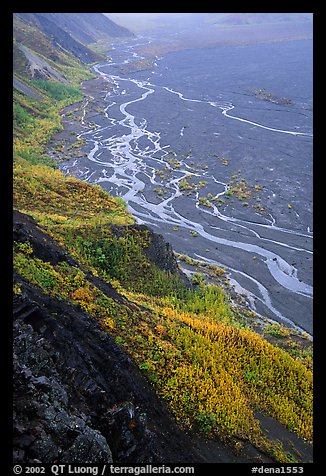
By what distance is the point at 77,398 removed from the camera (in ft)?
23.8

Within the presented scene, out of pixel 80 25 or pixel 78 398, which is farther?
pixel 80 25

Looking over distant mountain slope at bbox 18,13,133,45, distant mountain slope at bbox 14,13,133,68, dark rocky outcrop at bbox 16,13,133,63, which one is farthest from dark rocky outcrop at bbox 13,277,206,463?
distant mountain slope at bbox 18,13,133,45

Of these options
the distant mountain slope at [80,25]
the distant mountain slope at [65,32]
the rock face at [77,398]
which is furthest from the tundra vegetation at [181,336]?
the distant mountain slope at [80,25]

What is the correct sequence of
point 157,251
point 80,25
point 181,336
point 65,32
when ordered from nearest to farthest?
point 181,336, point 157,251, point 65,32, point 80,25

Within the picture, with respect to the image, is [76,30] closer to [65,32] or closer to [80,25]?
[80,25]

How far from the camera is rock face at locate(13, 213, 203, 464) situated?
5.95m

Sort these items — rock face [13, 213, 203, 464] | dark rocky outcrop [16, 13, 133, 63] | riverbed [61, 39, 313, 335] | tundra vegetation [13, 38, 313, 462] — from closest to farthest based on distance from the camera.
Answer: rock face [13, 213, 203, 464], tundra vegetation [13, 38, 313, 462], riverbed [61, 39, 313, 335], dark rocky outcrop [16, 13, 133, 63]

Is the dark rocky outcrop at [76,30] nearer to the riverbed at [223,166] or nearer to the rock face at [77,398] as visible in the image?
the riverbed at [223,166]

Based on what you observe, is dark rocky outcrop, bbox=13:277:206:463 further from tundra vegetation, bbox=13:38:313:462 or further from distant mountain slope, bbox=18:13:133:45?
distant mountain slope, bbox=18:13:133:45

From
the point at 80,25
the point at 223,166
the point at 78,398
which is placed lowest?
the point at 223,166

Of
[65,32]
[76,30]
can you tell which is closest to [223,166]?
[65,32]

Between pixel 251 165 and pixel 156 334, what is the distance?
101ft

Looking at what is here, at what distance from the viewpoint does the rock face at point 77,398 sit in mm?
5949

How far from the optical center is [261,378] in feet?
38.3
